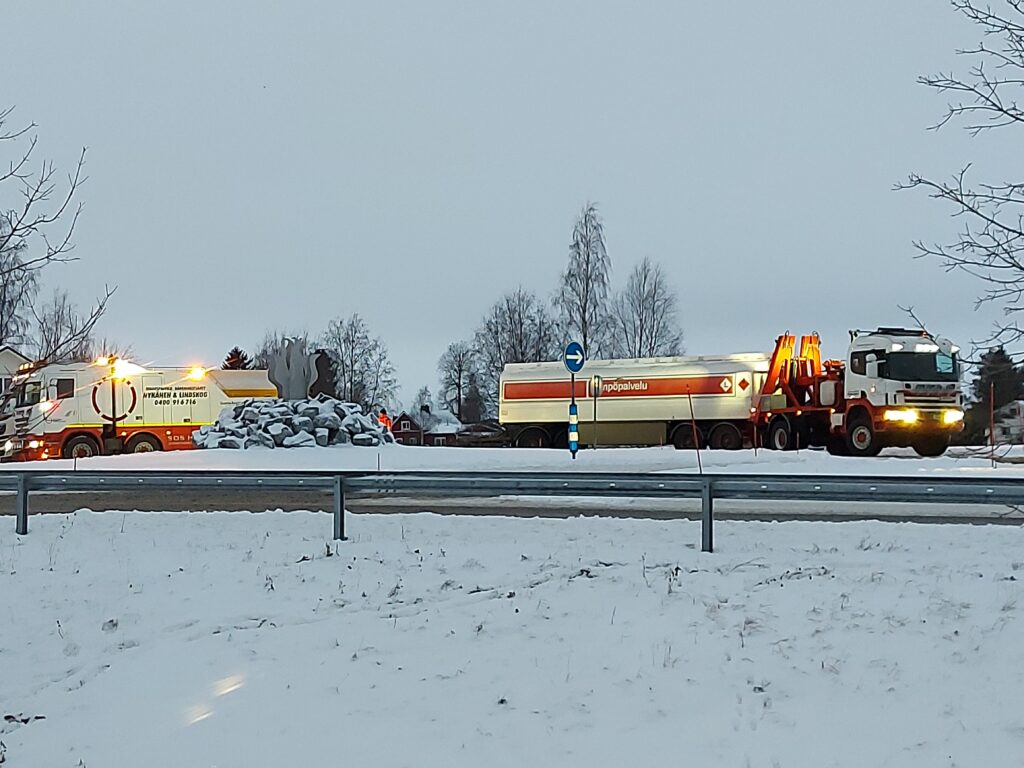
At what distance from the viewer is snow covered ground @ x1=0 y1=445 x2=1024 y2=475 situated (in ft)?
71.5

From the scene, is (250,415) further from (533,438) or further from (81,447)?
(533,438)

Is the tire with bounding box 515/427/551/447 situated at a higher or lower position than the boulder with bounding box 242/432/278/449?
lower

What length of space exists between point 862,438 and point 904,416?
125 centimetres

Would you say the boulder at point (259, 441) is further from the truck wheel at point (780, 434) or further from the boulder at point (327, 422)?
the truck wheel at point (780, 434)

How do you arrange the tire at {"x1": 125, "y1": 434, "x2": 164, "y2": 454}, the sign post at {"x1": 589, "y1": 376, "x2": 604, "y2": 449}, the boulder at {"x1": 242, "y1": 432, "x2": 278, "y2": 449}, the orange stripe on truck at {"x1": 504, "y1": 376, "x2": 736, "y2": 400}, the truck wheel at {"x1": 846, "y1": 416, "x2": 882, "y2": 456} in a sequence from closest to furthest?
the boulder at {"x1": 242, "y1": 432, "x2": 278, "y2": 449} < the truck wheel at {"x1": 846, "y1": 416, "x2": 882, "y2": 456} < the tire at {"x1": 125, "y1": 434, "x2": 164, "y2": 454} < the orange stripe on truck at {"x1": 504, "y1": 376, "x2": 736, "y2": 400} < the sign post at {"x1": 589, "y1": 376, "x2": 604, "y2": 449}

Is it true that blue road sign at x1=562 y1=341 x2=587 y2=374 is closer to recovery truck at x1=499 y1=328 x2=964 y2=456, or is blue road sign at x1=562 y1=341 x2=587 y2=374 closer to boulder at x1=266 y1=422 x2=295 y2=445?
recovery truck at x1=499 y1=328 x2=964 y2=456

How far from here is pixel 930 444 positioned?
27.8m

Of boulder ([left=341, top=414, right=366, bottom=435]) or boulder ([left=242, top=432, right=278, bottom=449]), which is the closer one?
boulder ([left=242, top=432, right=278, bottom=449])

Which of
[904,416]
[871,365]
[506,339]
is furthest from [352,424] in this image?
[506,339]

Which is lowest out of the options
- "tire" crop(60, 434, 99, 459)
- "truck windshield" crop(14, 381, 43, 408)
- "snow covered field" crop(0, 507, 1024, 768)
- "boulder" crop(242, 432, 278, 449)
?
"snow covered field" crop(0, 507, 1024, 768)

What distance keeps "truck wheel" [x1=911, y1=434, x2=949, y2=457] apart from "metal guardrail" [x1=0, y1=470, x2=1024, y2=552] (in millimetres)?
17834

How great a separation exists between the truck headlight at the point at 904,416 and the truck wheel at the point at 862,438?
0.55m

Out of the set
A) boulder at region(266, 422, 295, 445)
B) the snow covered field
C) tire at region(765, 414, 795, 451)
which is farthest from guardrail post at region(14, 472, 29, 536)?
tire at region(765, 414, 795, 451)

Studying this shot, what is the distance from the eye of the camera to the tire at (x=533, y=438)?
3781 cm
